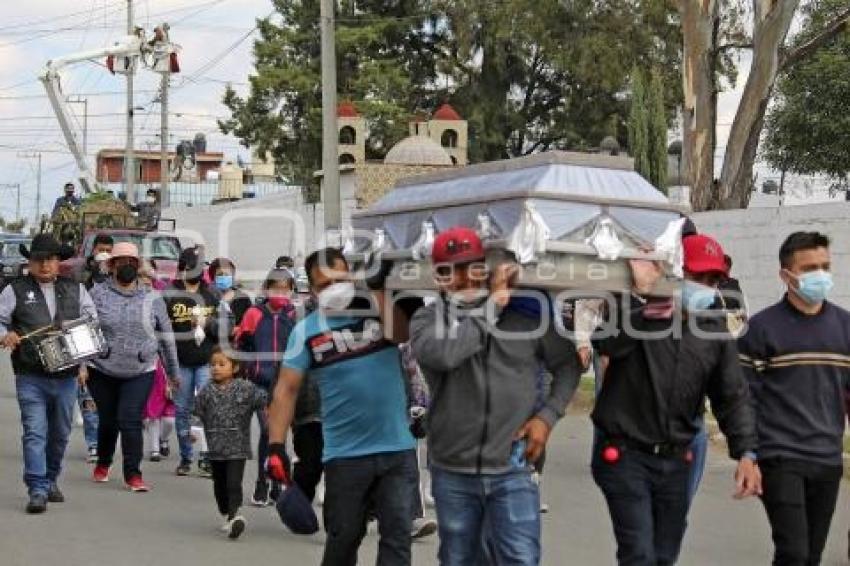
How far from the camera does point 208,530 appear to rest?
9398 mm

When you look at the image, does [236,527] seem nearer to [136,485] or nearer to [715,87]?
[136,485]

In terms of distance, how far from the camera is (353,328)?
6.50 m

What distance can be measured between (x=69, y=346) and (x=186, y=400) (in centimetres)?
226

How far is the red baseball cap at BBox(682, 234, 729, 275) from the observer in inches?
245

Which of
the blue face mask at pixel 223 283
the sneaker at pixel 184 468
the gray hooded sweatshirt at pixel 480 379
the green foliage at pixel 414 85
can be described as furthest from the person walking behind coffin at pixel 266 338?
the green foliage at pixel 414 85

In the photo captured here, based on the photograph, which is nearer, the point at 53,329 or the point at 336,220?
the point at 53,329

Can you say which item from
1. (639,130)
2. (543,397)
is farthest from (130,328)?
(639,130)

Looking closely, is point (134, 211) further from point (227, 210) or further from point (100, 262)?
point (100, 262)

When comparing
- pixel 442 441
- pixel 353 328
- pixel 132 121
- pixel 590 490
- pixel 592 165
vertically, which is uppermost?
pixel 132 121

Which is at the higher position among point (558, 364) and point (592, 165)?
point (592, 165)

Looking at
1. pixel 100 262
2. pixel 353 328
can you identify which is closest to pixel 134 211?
pixel 100 262

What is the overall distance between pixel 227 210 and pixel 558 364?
39177 mm

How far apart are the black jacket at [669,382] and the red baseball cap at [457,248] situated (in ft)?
2.58

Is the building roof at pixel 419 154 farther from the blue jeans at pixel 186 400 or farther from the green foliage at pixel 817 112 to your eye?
the blue jeans at pixel 186 400
